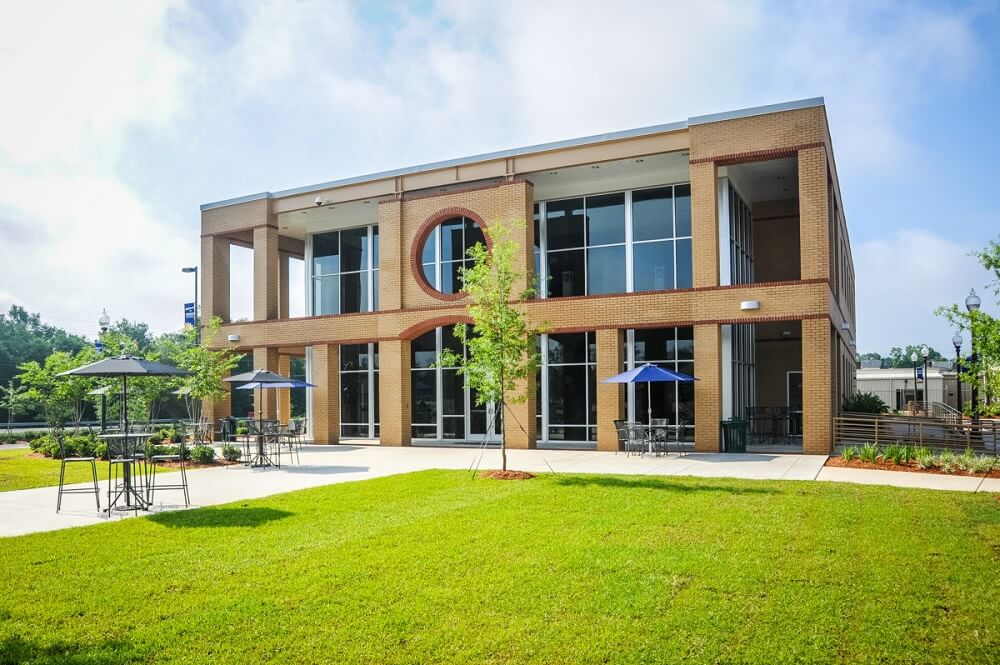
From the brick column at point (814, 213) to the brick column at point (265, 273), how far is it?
1895 cm

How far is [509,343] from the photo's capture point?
16.1 m

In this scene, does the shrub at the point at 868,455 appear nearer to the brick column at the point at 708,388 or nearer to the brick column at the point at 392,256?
the brick column at the point at 708,388

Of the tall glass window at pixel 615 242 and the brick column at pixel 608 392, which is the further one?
the tall glass window at pixel 615 242

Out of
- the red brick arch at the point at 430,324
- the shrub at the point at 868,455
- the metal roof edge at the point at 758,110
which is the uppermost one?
the metal roof edge at the point at 758,110

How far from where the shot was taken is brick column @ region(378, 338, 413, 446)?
86.1ft

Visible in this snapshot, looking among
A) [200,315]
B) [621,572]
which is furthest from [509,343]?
[200,315]

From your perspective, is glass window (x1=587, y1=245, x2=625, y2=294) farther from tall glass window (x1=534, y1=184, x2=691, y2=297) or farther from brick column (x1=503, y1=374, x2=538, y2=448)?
brick column (x1=503, y1=374, x2=538, y2=448)

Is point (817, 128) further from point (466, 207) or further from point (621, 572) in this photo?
point (621, 572)

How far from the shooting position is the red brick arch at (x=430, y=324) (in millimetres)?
25453

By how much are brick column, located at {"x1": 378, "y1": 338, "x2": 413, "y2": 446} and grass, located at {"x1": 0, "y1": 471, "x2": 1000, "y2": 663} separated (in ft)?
47.3

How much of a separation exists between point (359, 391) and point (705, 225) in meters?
15.5

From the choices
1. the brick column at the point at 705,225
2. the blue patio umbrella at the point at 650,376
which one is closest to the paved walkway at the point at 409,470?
the blue patio umbrella at the point at 650,376

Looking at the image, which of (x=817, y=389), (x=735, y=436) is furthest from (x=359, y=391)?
(x=817, y=389)

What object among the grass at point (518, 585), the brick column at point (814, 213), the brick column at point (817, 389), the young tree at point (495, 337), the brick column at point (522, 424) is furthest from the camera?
the brick column at point (522, 424)
